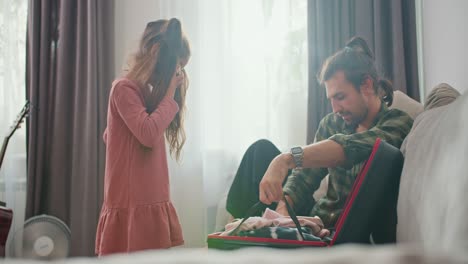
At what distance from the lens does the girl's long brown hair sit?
150 centimetres

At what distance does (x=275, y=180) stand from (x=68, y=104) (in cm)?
196

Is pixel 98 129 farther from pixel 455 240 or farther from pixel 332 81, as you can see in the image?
pixel 455 240

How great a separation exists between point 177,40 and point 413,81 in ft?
3.88

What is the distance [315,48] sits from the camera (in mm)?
2420

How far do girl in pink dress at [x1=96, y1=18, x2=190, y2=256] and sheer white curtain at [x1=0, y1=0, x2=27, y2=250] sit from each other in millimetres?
1429

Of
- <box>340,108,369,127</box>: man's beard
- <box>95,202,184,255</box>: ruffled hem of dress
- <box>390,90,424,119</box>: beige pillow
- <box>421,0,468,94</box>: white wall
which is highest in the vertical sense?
<box>421,0,468,94</box>: white wall

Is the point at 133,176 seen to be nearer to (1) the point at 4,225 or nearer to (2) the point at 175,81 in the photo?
(2) the point at 175,81

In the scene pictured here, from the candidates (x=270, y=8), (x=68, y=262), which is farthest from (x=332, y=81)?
(x=270, y=8)

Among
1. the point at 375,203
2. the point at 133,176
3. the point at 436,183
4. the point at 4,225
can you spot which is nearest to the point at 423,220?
the point at 436,183

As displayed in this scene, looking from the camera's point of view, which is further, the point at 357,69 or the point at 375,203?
the point at 357,69

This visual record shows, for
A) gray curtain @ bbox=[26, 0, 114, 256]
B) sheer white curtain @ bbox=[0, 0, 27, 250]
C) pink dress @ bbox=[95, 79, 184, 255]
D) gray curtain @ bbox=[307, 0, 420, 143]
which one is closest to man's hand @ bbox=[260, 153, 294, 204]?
pink dress @ bbox=[95, 79, 184, 255]

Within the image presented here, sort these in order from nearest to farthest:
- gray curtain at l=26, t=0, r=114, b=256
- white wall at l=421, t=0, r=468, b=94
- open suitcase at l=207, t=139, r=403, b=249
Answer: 1. open suitcase at l=207, t=139, r=403, b=249
2. white wall at l=421, t=0, r=468, b=94
3. gray curtain at l=26, t=0, r=114, b=256

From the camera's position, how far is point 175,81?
1.54m

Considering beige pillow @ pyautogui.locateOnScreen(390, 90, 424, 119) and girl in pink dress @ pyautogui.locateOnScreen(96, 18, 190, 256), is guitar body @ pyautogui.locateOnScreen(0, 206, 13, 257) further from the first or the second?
beige pillow @ pyautogui.locateOnScreen(390, 90, 424, 119)
